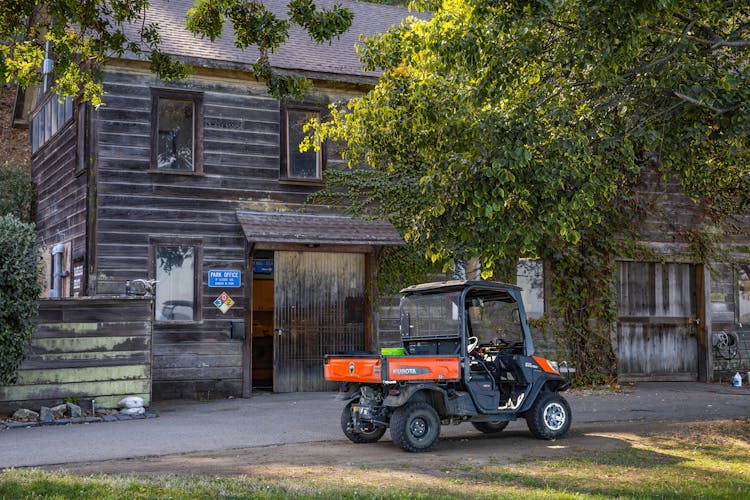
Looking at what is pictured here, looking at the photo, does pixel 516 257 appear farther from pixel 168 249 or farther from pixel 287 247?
pixel 168 249

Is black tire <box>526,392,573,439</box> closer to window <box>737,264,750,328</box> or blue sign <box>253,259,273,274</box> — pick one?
blue sign <box>253,259,273,274</box>

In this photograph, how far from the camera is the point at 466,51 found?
1059 cm

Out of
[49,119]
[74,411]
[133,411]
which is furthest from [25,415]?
[49,119]

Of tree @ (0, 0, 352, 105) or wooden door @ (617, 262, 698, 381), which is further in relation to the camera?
wooden door @ (617, 262, 698, 381)

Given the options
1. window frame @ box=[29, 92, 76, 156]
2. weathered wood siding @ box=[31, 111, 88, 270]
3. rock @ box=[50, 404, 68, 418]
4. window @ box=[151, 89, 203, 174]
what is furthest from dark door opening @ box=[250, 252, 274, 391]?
rock @ box=[50, 404, 68, 418]

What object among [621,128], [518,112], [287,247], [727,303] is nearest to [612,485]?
[518,112]

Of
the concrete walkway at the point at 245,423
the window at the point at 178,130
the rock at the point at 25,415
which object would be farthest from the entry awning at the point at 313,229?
the rock at the point at 25,415

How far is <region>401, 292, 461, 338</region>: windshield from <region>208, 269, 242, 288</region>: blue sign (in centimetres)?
597

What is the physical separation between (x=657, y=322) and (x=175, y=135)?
11704 mm

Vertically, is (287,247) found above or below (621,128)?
below

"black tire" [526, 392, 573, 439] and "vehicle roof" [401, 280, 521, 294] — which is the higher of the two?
"vehicle roof" [401, 280, 521, 294]

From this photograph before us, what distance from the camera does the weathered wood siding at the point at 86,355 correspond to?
13.5 metres

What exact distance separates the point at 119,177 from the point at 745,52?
10772 mm

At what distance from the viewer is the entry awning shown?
16.4 m
